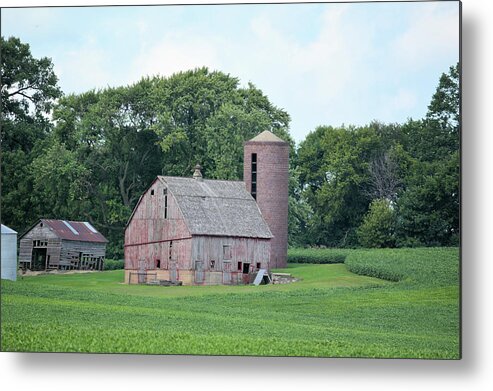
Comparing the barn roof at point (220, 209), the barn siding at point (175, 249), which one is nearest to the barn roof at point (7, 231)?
the barn siding at point (175, 249)

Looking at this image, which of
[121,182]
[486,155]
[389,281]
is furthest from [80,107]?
[486,155]

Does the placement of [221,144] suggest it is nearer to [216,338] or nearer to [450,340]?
Result: [216,338]

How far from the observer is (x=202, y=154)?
92.7ft

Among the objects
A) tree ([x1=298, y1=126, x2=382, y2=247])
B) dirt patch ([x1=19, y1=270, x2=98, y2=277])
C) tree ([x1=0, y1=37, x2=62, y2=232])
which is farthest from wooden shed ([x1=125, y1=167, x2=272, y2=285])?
tree ([x1=0, y1=37, x2=62, y2=232])

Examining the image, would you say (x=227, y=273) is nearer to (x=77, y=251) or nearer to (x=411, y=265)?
(x=77, y=251)

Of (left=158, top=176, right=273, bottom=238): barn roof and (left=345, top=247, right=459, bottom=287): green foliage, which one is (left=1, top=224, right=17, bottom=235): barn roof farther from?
(left=345, top=247, right=459, bottom=287): green foliage

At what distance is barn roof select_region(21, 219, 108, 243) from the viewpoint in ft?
85.8

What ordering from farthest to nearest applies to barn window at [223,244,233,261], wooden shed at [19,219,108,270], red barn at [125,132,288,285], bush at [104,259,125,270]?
1. barn window at [223,244,233,261]
2. red barn at [125,132,288,285]
3. bush at [104,259,125,270]
4. wooden shed at [19,219,108,270]

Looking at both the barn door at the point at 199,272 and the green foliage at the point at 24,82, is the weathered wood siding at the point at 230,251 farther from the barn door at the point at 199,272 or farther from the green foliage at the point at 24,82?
the green foliage at the point at 24,82

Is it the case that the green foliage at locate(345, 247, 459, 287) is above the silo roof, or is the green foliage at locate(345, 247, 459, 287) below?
below

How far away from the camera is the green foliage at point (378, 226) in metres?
24.5

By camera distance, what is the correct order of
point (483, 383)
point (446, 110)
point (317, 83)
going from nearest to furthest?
point (483, 383) → point (446, 110) → point (317, 83)

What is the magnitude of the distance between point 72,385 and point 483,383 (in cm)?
647

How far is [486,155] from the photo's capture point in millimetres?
20578
